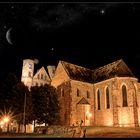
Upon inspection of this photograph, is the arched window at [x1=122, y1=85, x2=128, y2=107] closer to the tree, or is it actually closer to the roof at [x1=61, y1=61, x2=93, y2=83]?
the roof at [x1=61, y1=61, x2=93, y2=83]

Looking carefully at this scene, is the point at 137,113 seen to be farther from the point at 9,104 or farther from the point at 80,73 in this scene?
the point at 9,104

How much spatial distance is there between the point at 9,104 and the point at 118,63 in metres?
26.0

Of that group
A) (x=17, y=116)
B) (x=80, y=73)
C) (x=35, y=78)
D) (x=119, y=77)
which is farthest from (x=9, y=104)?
(x=35, y=78)

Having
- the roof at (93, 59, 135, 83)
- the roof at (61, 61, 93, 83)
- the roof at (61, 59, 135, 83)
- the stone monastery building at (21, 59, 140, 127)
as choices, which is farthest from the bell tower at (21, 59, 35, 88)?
the roof at (93, 59, 135, 83)

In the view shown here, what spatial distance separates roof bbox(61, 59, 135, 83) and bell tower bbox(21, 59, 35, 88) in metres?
21.8

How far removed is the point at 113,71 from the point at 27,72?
32.5 m

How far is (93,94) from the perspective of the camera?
55938mm

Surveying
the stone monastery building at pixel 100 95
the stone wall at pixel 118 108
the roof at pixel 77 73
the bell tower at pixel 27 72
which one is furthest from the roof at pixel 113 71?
the bell tower at pixel 27 72

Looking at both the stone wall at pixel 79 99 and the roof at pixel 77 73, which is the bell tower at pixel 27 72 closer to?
the roof at pixel 77 73

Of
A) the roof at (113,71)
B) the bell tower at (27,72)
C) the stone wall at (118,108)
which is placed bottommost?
the stone wall at (118,108)

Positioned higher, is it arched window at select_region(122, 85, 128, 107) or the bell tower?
the bell tower

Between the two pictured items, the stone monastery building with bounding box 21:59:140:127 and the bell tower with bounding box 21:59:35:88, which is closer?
the stone monastery building with bounding box 21:59:140:127

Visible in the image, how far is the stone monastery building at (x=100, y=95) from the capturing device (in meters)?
48.2

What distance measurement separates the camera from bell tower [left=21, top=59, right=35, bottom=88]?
7449cm
